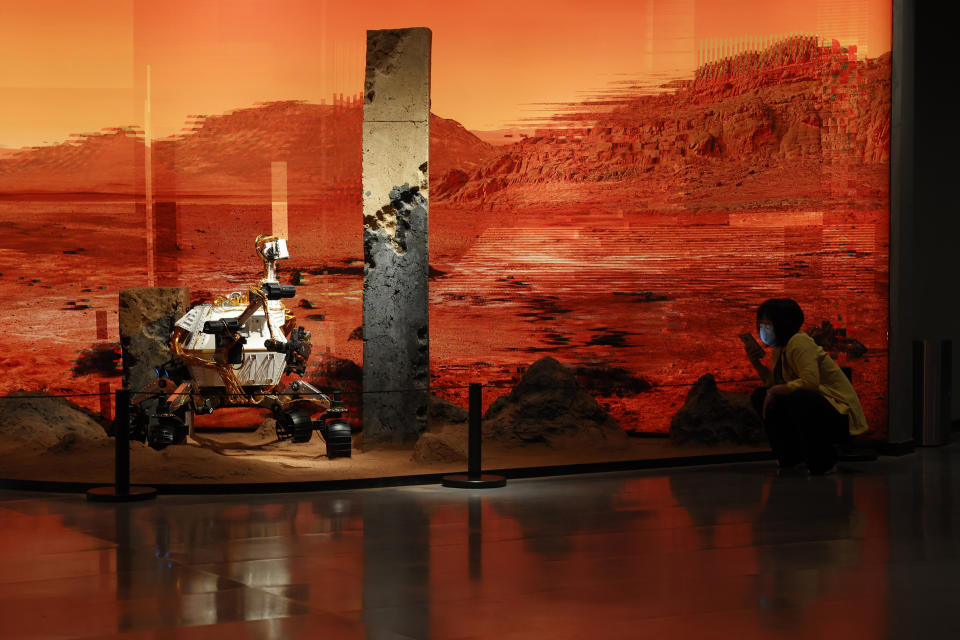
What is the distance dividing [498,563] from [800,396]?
11.9 feet

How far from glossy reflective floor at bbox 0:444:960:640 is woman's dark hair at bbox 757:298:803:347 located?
1.09 meters

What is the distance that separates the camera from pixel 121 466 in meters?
7.83

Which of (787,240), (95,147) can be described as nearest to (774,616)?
(787,240)

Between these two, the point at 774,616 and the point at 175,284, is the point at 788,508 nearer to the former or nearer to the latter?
the point at 774,616

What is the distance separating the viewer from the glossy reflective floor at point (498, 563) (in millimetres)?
4965


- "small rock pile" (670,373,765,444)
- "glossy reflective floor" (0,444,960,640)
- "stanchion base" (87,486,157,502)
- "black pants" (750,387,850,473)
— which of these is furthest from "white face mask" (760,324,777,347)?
"stanchion base" (87,486,157,502)

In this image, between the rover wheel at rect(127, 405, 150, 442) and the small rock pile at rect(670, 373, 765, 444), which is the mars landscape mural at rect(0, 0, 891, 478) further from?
the rover wheel at rect(127, 405, 150, 442)

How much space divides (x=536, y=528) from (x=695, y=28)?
6.74 metres

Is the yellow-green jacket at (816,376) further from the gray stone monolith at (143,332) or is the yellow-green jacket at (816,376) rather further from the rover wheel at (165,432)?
the gray stone monolith at (143,332)

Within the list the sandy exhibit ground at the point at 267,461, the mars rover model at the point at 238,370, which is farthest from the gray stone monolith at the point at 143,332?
the sandy exhibit ground at the point at 267,461

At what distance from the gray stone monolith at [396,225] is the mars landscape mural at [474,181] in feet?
5.16

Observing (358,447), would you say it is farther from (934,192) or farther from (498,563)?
(934,192)

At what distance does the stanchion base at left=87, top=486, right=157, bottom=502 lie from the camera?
777 centimetres

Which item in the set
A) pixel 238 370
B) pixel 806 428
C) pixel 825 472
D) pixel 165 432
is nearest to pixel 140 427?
pixel 165 432
